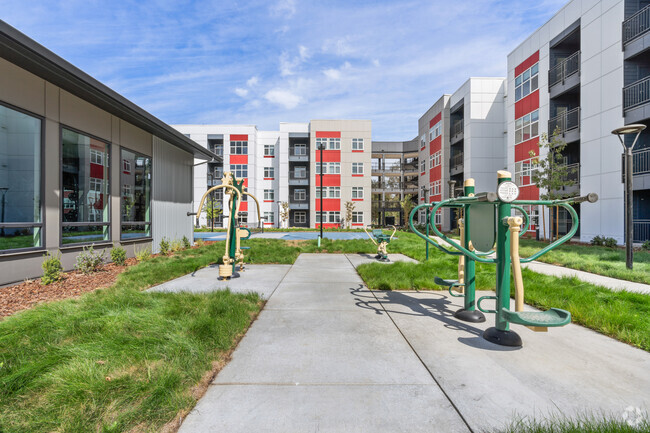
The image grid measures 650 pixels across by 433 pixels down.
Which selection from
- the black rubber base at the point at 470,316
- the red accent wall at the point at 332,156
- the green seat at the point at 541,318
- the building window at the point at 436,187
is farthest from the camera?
the red accent wall at the point at 332,156

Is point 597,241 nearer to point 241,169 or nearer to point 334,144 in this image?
point 334,144

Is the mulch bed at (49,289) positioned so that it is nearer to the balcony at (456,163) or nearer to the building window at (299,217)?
the balcony at (456,163)

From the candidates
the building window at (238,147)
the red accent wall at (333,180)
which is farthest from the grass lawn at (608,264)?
the building window at (238,147)

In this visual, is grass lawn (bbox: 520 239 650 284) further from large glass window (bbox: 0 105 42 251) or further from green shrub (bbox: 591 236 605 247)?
large glass window (bbox: 0 105 42 251)

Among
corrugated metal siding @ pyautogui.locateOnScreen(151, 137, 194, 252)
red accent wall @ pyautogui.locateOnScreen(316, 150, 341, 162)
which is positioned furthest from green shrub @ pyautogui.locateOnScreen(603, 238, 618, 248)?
red accent wall @ pyautogui.locateOnScreen(316, 150, 341, 162)

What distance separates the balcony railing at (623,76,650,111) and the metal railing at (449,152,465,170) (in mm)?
15415

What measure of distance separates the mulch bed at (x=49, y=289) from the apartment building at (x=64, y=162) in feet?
2.01

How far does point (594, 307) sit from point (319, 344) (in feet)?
15.3

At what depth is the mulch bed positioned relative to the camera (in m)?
5.51

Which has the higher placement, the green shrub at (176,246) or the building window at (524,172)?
the building window at (524,172)

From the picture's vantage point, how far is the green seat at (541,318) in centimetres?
324

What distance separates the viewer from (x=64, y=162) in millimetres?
8609

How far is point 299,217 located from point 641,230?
37.1 meters

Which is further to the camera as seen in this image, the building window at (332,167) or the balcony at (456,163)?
the building window at (332,167)
